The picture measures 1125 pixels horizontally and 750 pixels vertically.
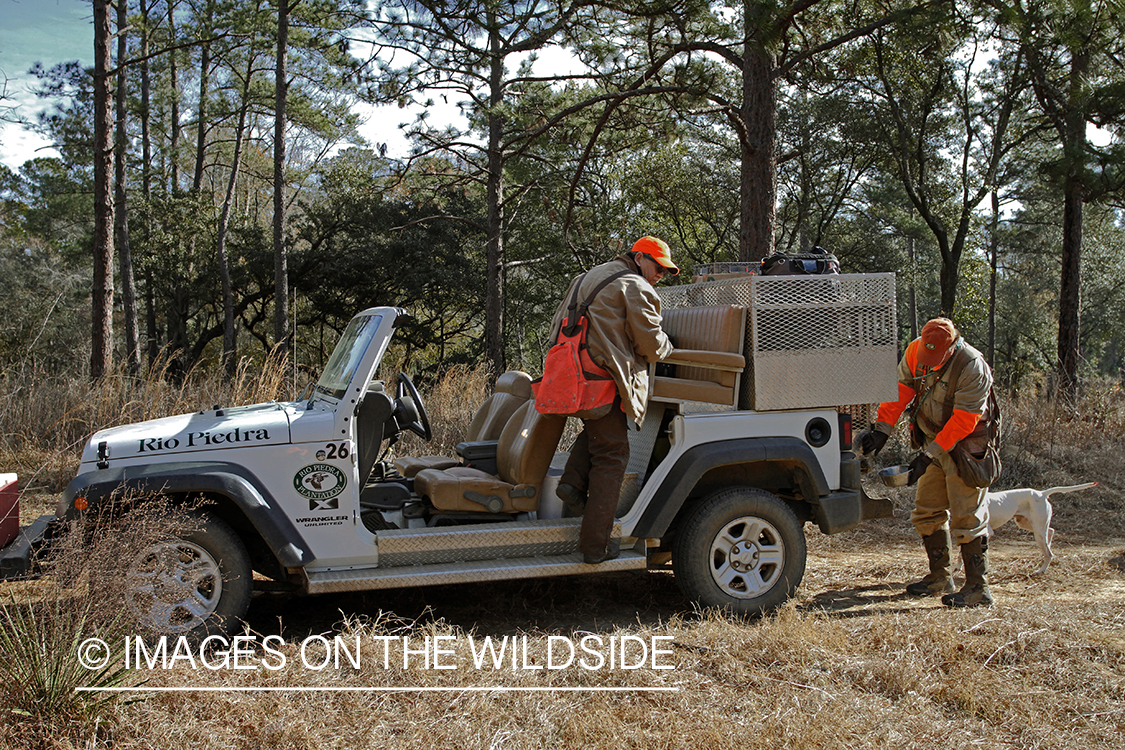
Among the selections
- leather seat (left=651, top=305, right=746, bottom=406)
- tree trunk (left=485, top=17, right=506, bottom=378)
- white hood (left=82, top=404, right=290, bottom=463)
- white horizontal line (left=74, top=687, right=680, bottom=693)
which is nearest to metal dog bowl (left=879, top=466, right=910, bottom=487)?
leather seat (left=651, top=305, right=746, bottom=406)

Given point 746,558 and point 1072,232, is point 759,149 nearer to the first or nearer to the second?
point 746,558

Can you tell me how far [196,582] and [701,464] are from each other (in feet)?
8.76

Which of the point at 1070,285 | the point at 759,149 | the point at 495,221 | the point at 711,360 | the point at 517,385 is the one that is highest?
the point at 495,221

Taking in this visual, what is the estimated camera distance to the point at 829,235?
27812mm

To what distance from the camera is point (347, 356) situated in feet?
15.5

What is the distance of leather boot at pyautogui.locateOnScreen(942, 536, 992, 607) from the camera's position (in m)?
5.30

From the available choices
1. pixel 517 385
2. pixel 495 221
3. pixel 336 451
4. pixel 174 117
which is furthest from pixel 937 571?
pixel 174 117

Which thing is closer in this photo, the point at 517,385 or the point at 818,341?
the point at 818,341

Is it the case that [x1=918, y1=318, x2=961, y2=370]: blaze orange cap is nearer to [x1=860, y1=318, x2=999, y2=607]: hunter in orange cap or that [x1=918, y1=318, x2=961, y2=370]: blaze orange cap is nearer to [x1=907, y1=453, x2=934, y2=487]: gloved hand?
[x1=860, y1=318, x2=999, y2=607]: hunter in orange cap

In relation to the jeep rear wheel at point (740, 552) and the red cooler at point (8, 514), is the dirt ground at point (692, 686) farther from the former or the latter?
the red cooler at point (8, 514)

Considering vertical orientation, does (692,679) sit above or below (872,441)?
below

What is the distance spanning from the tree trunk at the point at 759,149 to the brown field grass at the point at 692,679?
3.83 m

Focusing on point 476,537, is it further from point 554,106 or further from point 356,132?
point 356,132

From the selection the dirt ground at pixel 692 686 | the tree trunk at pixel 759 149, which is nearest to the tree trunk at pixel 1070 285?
the tree trunk at pixel 759 149
